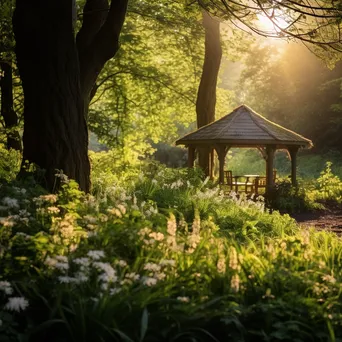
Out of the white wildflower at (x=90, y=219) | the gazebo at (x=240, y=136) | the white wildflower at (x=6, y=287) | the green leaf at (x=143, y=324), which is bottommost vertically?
the green leaf at (x=143, y=324)

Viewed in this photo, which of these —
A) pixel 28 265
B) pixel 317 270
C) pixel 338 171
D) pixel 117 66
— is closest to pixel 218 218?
pixel 317 270

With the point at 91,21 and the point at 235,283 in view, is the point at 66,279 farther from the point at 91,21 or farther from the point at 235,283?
the point at 91,21

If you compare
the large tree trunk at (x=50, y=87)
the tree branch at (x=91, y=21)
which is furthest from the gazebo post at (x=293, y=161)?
the large tree trunk at (x=50, y=87)

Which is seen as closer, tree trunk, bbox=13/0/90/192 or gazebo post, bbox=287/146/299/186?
tree trunk, bbox=13/0/90/192

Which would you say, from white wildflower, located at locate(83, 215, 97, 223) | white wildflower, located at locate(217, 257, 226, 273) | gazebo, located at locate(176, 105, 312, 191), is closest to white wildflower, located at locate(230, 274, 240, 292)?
white wildflower, located at locate(217, 257, 226, 273)

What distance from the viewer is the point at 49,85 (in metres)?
8.11

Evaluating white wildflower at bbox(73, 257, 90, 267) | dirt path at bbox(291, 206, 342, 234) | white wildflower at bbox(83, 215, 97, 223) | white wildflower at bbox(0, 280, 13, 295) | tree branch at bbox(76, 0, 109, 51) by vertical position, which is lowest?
dirt path at bbox(291, 206, 342, 234)

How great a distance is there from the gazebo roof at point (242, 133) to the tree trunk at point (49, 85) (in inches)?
459

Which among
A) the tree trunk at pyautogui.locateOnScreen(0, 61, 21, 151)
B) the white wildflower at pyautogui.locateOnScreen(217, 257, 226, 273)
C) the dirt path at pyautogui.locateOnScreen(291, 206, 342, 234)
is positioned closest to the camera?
the white wildflower at pyautogui.locateOnScreen(217, 257, 226, 273)

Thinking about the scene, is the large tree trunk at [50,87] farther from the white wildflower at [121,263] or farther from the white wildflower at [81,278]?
the white wildflower at [81,278]

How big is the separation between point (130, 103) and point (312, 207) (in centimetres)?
839

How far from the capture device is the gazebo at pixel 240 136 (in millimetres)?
19828

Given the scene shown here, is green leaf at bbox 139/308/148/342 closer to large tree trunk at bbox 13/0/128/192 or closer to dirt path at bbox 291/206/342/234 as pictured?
large tree trunk at bbox 13/0/128/192

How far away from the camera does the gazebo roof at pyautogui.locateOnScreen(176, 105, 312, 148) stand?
19.8 metres
